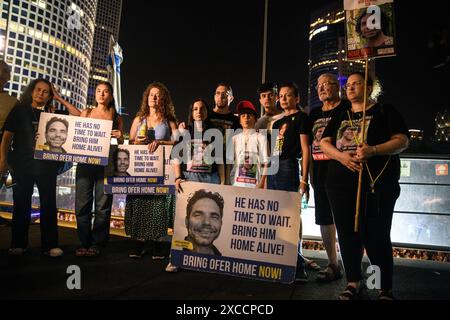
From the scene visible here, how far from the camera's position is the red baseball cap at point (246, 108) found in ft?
12.4

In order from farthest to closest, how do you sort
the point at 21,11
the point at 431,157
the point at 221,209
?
the point at 21,11, the point at 431,157, the point at 221,209

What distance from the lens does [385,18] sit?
2971mm

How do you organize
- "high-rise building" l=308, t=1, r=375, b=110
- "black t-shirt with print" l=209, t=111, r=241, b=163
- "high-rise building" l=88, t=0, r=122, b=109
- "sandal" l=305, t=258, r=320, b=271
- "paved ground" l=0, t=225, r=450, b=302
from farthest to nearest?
1. "high-rise building" l=308, t=1, r=375, b=110
2. "high-rise building" l=88, t=0, r=122, b=109
3. "sandal" l=305, t=258, r=320, b=271
4. "black t-shirt with print" l=209, t=111, r=241, b=163
5. "paved ground" l=0, t=225, r=450, b=302

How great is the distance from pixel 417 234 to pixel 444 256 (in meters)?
0.46

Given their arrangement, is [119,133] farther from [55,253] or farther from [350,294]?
[350,294]

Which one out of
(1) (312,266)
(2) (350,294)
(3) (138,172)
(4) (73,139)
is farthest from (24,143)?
(2) (350,294)

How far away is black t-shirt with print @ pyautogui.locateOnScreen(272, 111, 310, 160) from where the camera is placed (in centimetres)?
342

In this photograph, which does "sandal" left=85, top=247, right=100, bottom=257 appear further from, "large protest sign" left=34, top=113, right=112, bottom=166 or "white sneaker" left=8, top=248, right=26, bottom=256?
"large protest sign" left=34, top=113, right=112, bottom=166

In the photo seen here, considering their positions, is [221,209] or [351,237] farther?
[221,209]

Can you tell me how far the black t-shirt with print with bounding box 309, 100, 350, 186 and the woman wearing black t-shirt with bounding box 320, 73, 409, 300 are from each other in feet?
2.07

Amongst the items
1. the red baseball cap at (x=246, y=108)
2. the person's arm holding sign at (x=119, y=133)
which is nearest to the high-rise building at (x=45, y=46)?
the person's arm holding sign at (x=119, y=133)

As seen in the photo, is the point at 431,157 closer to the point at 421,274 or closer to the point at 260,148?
the point at 421,274

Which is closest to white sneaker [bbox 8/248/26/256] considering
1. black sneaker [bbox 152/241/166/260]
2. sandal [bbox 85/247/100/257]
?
sandal [bbox 85/247/100/257]
